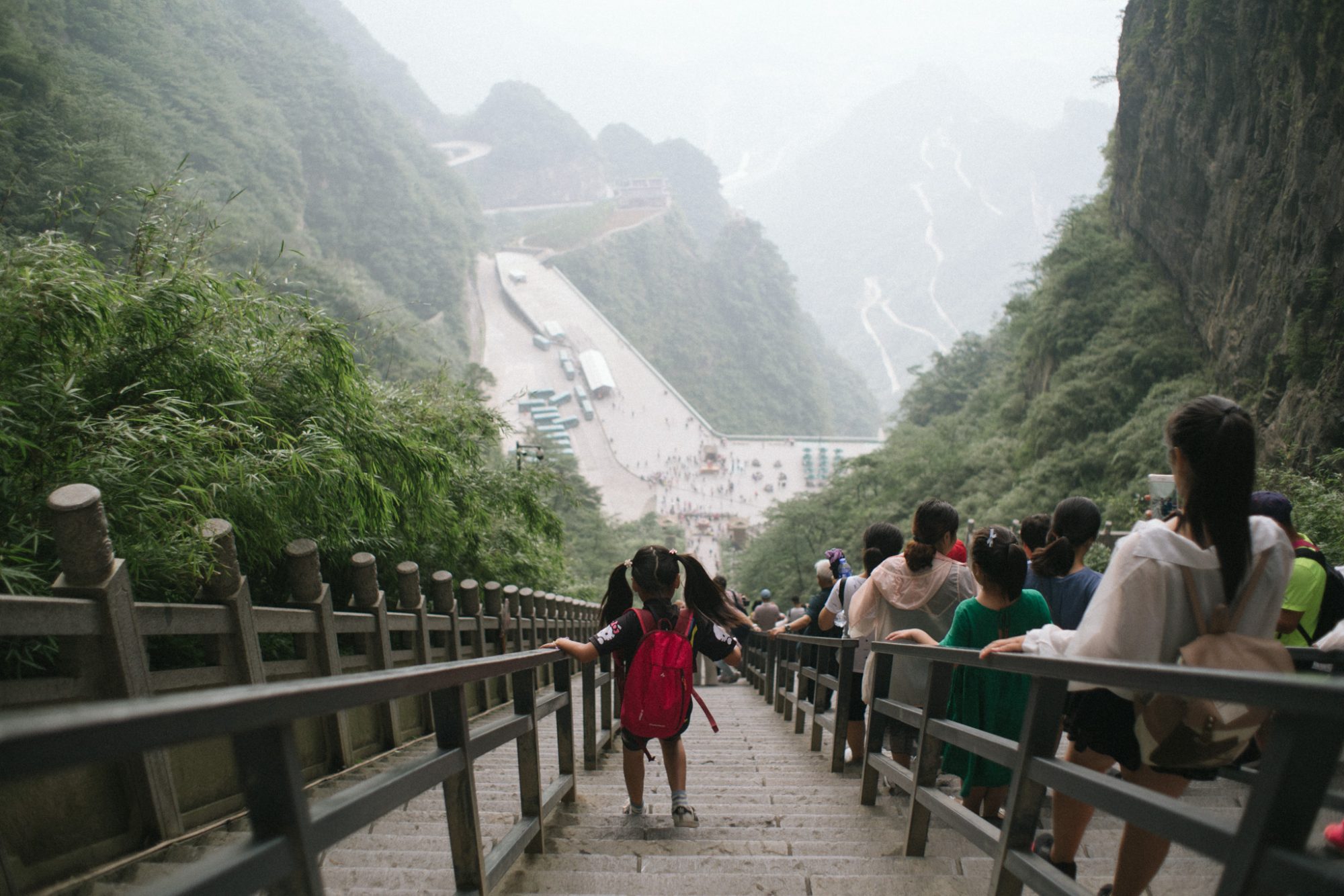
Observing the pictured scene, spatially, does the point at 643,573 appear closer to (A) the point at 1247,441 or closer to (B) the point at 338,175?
(A) the point at 1247,441

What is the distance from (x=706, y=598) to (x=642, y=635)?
31cm

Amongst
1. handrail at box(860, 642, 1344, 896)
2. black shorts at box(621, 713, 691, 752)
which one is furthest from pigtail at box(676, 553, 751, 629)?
handrail at box(860, 642, 1344, 896)

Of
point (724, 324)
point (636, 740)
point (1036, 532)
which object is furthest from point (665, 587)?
point (724, 324)

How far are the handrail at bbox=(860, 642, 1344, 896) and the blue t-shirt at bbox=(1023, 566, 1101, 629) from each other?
1.19 m

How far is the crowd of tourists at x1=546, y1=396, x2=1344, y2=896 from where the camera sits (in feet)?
5.71

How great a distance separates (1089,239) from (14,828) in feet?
87.7

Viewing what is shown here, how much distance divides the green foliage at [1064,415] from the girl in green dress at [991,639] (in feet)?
40.4

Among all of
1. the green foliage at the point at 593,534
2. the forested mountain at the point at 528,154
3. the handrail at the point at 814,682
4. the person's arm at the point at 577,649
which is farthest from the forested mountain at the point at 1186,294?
the forested mountain at the point at 528,154

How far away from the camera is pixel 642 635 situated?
340 centimetres

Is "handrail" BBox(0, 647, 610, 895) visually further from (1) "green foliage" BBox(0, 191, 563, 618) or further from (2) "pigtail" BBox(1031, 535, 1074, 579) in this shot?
(2) "pigtail" BBox(1031, 535, 1074, 579)

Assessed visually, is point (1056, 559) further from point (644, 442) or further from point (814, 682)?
point (644, 442)

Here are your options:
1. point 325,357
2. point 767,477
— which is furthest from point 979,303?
point 325,357

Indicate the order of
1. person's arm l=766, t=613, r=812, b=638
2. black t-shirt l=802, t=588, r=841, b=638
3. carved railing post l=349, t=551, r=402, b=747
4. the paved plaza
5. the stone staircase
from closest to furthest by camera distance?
the stone staircase, carved railing post l=349, t=551, r=402, b=747, person's arm l=766, t=613, r=812, b=638, black t-shirt l=802, t=588, r=841, b=638, the paved plaza

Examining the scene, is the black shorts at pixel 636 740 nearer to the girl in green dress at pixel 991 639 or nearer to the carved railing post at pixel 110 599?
the girl in green dress at pixel 991 639
